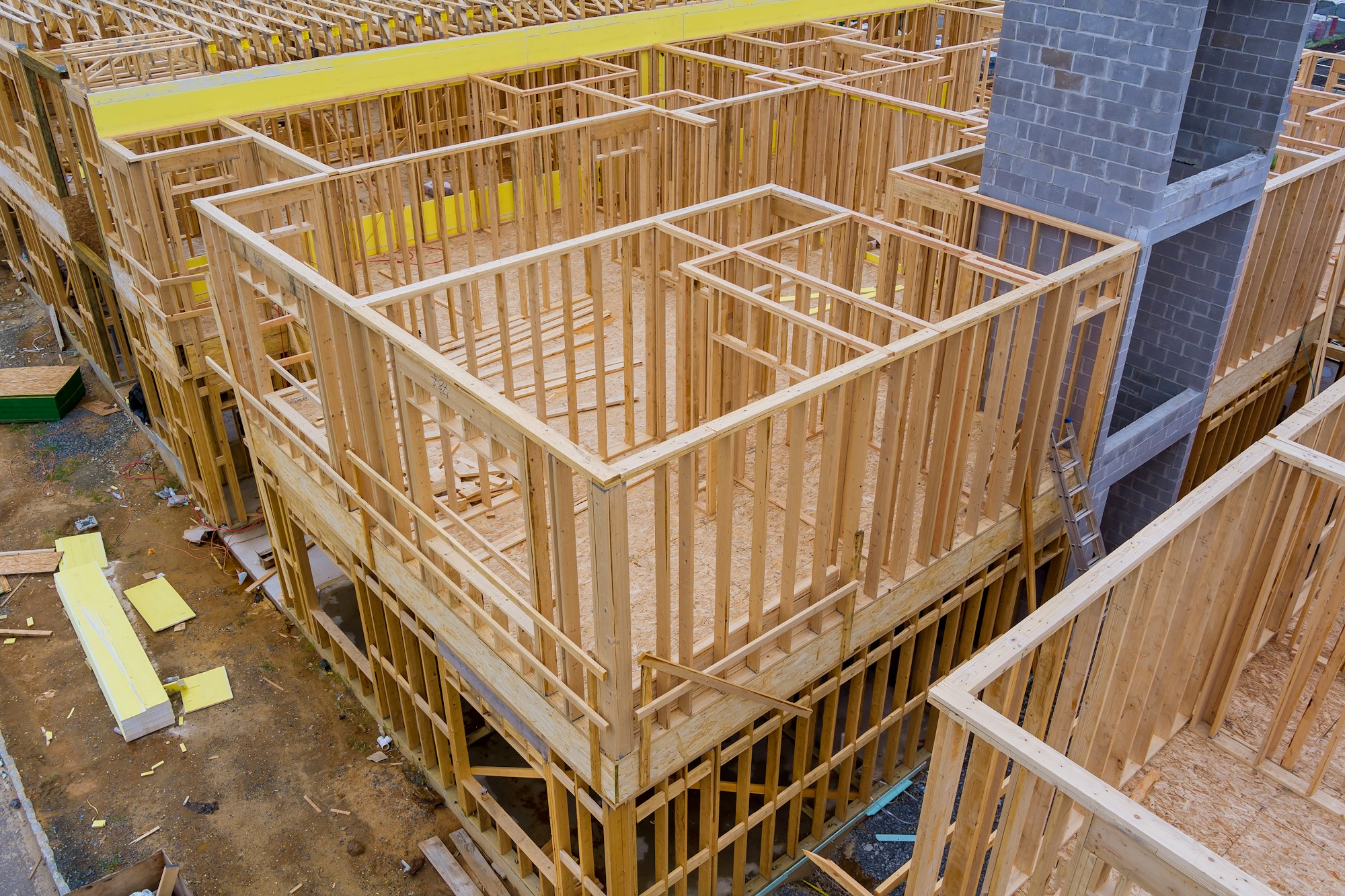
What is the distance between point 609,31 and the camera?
1623 centimetres

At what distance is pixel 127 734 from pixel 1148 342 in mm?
11327

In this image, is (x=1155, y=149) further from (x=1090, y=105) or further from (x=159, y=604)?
(x=159, y=604)

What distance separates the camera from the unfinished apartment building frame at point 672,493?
275 inches

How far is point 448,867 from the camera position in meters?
9.46

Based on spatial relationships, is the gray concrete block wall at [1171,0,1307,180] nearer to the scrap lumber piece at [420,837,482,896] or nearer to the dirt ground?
the scrap lumber piece at [420,837,482,896]

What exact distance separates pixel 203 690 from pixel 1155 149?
35.3 ft

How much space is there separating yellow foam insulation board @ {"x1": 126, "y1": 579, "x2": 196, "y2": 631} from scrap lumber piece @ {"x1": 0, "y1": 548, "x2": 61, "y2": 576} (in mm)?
1259

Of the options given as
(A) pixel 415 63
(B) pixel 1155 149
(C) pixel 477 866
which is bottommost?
(C) pixel 477 866

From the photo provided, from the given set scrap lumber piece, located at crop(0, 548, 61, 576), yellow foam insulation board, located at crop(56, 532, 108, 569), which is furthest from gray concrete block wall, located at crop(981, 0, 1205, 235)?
scrap lumber piece, located at crop(0, 548, 61, 576)

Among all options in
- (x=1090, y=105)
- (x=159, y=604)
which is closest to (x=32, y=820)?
(x=159, y=604)

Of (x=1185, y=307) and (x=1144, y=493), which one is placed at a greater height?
(x=1185, y=307)

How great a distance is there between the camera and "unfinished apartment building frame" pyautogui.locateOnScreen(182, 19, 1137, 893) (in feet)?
22.9

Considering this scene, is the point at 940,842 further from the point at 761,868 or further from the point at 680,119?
the point at 680,119

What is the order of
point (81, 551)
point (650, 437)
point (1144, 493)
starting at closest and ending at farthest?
1. point (650, 437)
2. point (1144, 493)
3. point (81, 551)
